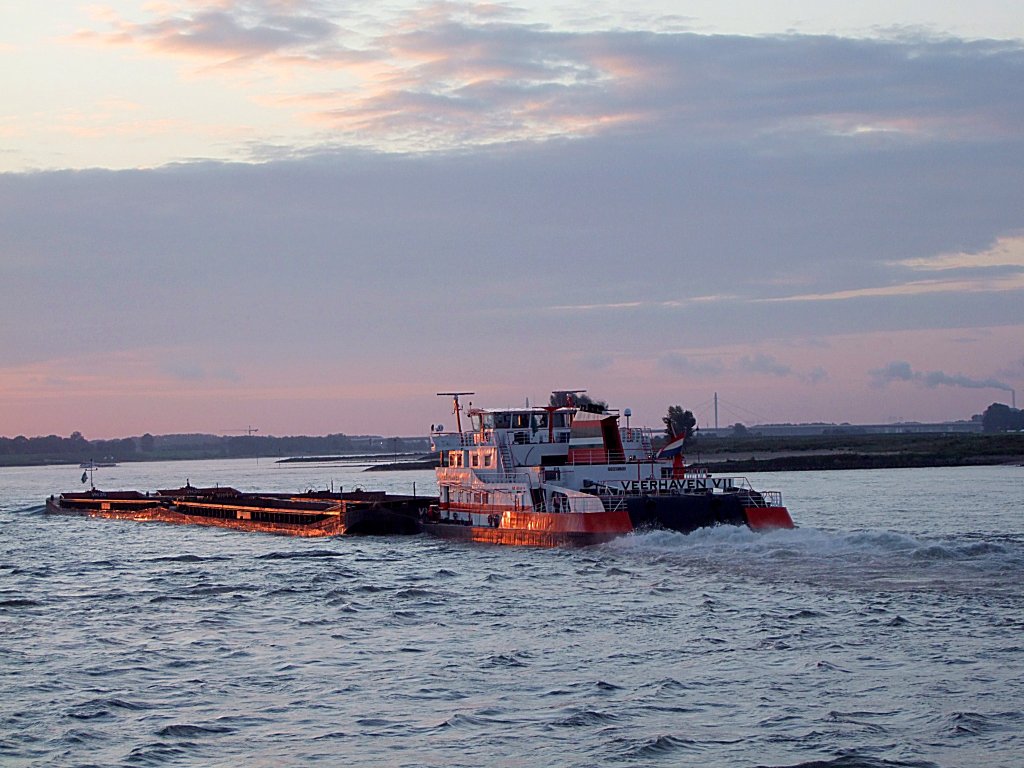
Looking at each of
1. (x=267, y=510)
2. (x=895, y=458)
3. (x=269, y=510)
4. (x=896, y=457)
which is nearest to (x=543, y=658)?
(x=269, y=510)

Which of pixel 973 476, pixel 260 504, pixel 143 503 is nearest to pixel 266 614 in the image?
pixel 260 504

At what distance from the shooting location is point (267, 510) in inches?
2980

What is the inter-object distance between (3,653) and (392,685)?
11049 millimetres

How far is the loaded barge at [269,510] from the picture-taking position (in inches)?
2606

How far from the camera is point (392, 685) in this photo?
2570 centimetres

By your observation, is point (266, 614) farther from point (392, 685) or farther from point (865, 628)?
point (865, 628)

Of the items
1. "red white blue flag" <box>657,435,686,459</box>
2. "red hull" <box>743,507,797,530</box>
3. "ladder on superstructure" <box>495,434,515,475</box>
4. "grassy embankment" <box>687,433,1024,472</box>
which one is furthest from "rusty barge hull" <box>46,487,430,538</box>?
"grassy embankment" <box>687,433,1024,472</box>

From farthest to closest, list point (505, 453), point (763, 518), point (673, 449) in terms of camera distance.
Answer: point (505, 453) < point (673, 449) < point (763, 518)

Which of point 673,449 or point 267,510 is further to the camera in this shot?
point 267,510

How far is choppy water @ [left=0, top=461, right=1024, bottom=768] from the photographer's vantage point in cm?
2086

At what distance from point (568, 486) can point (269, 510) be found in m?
26.9

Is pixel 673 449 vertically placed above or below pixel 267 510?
above

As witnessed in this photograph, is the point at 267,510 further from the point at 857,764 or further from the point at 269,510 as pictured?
the point at 857,764

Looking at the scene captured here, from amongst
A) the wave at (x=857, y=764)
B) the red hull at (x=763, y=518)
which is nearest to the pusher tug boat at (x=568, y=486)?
the red hull at (x=763, y=518)
